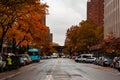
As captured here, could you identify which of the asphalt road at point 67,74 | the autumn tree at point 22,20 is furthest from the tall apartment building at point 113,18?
the asphalt road at point 67,74

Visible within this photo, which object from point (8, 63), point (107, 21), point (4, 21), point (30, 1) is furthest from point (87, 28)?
point (30, 1)

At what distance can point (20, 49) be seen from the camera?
10556 centimetres

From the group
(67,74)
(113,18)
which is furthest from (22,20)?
(113,18)

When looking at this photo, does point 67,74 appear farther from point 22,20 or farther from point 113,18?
point 113,18

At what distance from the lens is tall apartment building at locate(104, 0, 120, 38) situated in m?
92.7

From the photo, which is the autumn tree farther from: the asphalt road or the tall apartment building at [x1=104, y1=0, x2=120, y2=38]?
the tall apartment building at [x1=104, y1=0, x2=120, y2=38]

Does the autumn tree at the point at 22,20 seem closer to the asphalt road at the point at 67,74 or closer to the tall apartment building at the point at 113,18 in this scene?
the asphalt road at the point at 67,74

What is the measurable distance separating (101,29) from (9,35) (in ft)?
249

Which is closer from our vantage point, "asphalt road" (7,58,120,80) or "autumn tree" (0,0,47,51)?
"asphalt road" (7,58,120,80)

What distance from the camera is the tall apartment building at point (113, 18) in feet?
304

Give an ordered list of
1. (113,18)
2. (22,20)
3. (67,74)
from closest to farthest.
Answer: (67,74)
(22,20)
(113,18)

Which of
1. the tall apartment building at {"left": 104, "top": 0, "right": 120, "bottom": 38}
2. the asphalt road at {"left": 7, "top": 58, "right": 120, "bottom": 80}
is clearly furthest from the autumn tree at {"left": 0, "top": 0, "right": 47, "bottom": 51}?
the tall apartment building at {"left": 104, "top": 0, "right": 120, "bottom": 38}

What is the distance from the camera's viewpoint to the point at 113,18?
100 meters

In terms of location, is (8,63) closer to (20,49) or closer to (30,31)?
(30,31)
